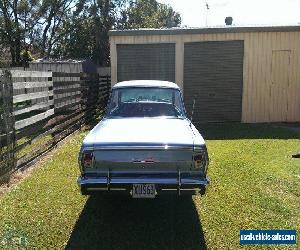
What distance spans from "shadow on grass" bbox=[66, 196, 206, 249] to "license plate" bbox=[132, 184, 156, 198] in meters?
0.49

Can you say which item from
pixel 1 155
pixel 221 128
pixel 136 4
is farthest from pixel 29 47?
pixel 1 155

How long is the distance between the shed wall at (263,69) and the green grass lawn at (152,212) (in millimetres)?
6547

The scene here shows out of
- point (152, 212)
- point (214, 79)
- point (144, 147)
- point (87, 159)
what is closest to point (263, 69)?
point (214, 79)

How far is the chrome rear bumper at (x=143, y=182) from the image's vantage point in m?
4.95

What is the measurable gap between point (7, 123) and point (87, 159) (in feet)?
9.80

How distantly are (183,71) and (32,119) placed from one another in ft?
24.4

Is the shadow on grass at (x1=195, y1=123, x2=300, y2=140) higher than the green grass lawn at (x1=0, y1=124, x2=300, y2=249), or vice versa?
the shadow on grass at (x1=195, y1=123, x2=300, y2=140)

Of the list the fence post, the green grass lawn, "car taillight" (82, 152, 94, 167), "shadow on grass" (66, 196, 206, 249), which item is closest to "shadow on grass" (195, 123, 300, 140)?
the green grass lawn

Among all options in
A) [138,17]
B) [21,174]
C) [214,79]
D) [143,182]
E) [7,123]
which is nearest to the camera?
[143,182]

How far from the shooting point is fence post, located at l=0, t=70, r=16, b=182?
23.4 feet

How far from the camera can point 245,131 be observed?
1274cm

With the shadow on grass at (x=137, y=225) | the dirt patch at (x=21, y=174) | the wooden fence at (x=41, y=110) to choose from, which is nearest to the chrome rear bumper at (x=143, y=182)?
the shadow on grass at (x=137, y=225)

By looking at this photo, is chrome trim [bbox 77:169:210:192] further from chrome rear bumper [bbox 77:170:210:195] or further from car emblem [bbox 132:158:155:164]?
car emblem [bbox 132:158:155:164]

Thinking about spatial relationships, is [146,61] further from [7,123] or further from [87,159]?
[87,159]
